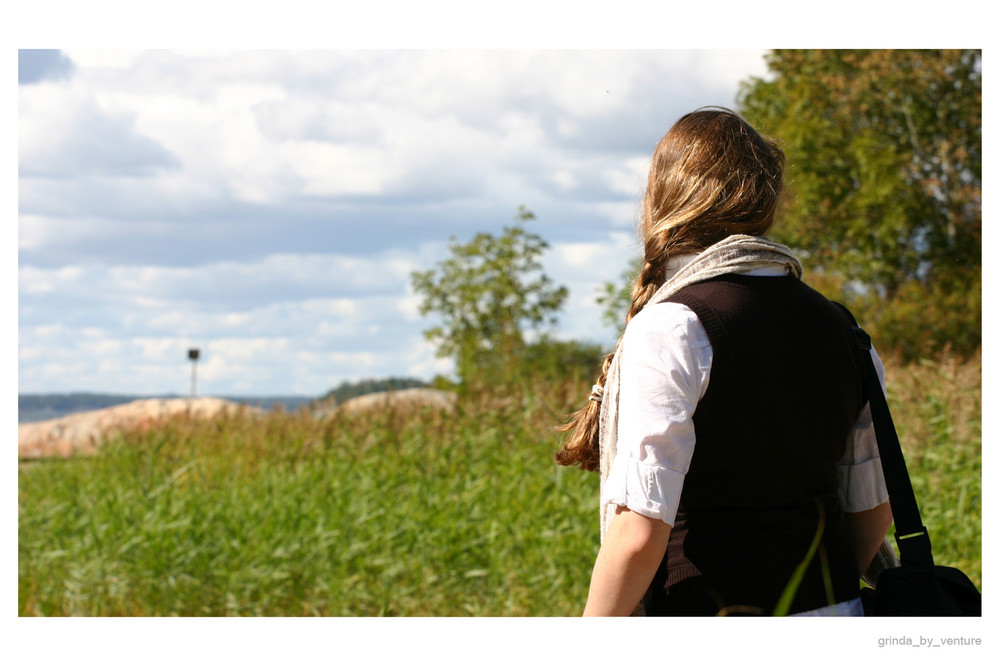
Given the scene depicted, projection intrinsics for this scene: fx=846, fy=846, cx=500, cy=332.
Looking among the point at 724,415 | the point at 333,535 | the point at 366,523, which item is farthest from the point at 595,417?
the point at 366,523

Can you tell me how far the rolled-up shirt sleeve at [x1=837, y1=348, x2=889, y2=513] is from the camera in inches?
69.5

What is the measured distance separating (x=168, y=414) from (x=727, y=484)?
28.2ft

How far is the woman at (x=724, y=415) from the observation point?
4.87 feet

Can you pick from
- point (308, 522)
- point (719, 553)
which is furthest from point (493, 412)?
point (719, 553)

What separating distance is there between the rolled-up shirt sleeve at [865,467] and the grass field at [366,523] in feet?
11.2

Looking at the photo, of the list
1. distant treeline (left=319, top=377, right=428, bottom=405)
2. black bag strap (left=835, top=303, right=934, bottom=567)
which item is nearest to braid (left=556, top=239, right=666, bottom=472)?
black bag strap (left=835, top=303, right=934, bottom=567)

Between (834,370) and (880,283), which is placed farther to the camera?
(880,283)

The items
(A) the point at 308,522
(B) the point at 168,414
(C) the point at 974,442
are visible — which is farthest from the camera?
(B) the point at 168,414

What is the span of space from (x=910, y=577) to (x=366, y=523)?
14.6ft

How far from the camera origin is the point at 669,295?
156cm

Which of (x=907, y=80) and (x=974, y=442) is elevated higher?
(x=907, y=80)

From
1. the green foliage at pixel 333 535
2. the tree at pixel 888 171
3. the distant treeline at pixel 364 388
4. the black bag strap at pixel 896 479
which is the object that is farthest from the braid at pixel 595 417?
the tree at pixel 888 171

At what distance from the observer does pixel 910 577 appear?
1609 mm

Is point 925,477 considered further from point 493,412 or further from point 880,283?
point 880,283
